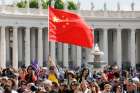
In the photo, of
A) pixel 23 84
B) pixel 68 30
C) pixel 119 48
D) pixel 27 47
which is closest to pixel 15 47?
pixel 27 47

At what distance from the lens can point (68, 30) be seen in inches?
1143

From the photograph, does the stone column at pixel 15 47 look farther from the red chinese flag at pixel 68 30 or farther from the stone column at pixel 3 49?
the red chinese flag at pixel 68 30

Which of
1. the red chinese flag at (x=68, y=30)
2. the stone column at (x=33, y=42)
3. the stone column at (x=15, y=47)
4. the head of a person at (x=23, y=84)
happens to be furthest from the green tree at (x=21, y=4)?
the head of a person at (x=23, y=84)

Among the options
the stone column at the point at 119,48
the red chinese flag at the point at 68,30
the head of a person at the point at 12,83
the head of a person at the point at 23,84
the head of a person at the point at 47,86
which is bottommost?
the stone column at the point at 119,48

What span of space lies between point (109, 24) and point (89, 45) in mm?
70958

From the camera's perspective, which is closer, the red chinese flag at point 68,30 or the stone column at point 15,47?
the red chinese flag at point 68,30

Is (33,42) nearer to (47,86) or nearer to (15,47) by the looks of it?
(15,47)

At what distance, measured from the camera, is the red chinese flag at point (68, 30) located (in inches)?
1125

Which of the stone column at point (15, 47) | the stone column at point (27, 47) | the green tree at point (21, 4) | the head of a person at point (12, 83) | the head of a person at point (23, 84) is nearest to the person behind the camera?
the head of a person at point (12, 83)

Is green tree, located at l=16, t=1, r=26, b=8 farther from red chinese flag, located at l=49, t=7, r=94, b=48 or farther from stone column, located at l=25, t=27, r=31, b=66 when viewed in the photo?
red chinese flag, located at l=49, t=7, r=94, b=48

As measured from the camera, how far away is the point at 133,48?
100625 millimetres

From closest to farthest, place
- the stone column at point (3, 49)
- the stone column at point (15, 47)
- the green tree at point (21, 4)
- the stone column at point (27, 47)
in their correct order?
the stone column at point (3, 49)
the stone column at point (15, 47)
the stone column at point (27, 47)
the green tree at point (21, 4)

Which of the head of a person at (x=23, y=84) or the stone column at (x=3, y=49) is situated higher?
the head of a person at (x=23, y=84)

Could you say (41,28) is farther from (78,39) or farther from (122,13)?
(78,39)
